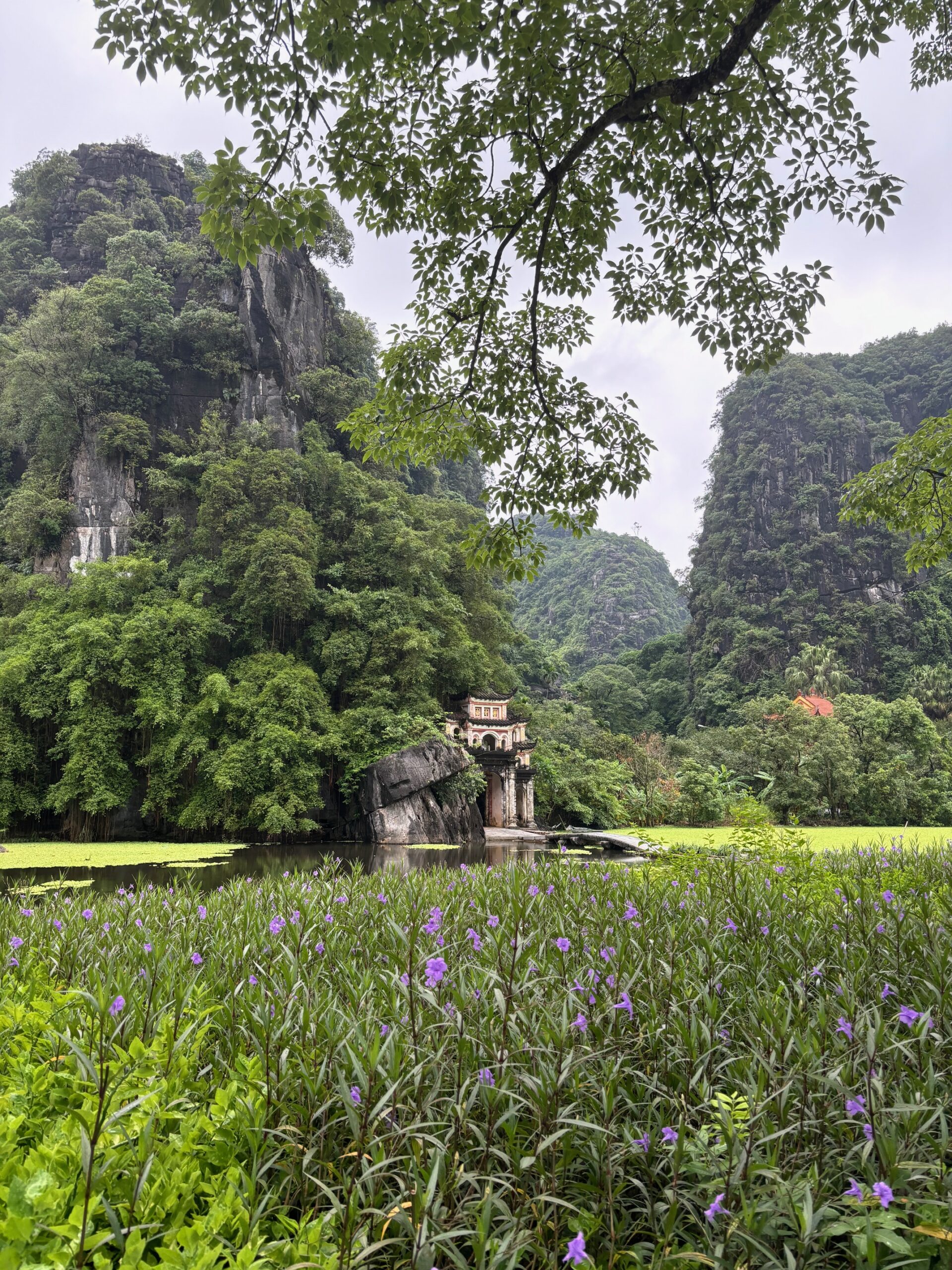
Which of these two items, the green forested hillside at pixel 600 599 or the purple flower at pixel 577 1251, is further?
the green forested hillside at pixel 600 599

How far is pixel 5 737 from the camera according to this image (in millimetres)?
17672

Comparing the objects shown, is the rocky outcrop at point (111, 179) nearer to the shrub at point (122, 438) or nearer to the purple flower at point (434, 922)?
the shrub at point (122, 438)

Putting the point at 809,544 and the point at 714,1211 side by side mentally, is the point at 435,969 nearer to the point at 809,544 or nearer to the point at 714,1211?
the point at 714,1211

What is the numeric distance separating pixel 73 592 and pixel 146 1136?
21592 millimetres

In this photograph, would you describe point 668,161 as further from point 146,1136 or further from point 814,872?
point 146,1136

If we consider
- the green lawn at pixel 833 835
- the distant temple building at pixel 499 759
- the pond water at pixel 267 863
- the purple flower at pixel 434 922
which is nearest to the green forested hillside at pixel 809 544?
the distant temple building at pixel 499 759

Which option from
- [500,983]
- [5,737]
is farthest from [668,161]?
[5,737]

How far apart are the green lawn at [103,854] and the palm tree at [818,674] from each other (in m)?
30.2

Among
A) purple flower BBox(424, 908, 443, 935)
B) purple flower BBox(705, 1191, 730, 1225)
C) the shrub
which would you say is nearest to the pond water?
purple flower BBox(424, 908, 443, 935)

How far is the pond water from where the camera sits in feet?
31.7

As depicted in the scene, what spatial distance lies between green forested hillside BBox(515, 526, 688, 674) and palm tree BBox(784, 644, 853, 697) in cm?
1885

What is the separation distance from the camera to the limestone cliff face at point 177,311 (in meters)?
22.6

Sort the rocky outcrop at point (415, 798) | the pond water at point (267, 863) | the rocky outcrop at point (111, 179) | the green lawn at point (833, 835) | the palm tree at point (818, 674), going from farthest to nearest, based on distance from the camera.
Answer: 1. the palm tree at point (818, 674)
2. the rocky outcrop at point (111, 179)
3. the rocky outcrop at point (415, 798)
4. the green lawn at point (833, 835)
5. the pond water at point (267, 863)

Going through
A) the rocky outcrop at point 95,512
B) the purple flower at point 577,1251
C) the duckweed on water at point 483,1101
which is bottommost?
the duckweed on water at point 483,1101
